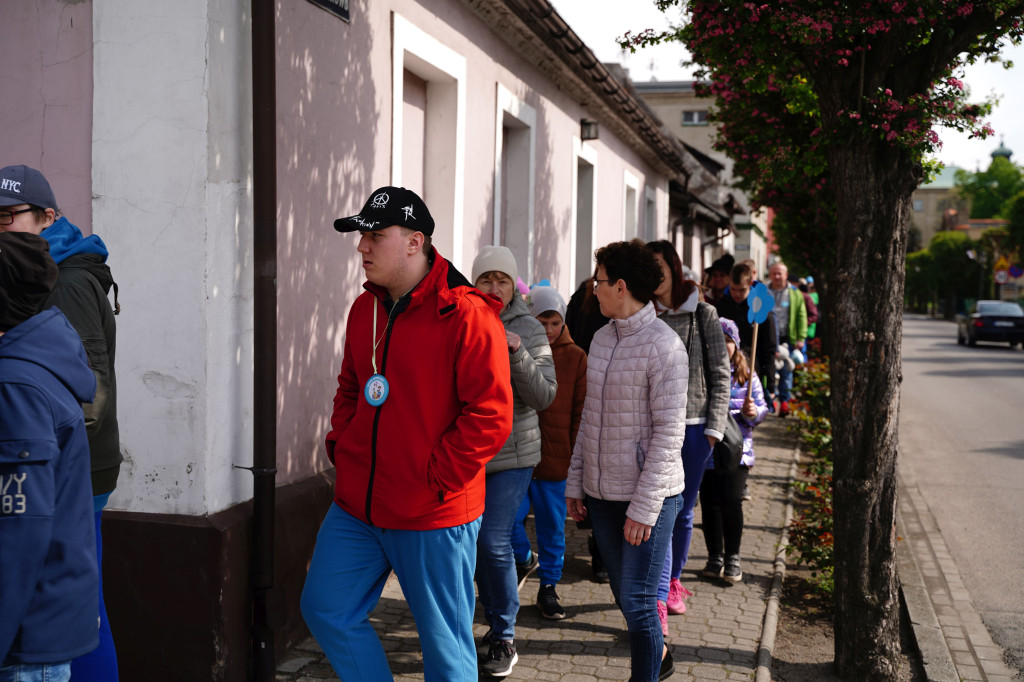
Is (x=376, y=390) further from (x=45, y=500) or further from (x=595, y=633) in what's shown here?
(x=595, y=633)

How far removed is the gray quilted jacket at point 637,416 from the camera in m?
3.78

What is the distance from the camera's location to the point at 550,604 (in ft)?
17.5

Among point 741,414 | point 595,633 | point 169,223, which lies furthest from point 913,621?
point 169,223

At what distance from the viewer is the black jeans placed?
5992mm

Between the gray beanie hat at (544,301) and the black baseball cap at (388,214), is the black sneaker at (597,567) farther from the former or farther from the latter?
the black baseball cap at (388,214)

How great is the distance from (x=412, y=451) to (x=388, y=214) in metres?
0.76

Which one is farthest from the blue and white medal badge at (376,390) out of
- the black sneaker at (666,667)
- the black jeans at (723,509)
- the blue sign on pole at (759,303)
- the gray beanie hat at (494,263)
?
the blue sign on pole at (759,303)

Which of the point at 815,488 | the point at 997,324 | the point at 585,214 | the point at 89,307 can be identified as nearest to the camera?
the point at 89,307

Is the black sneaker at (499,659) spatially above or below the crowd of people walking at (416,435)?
below

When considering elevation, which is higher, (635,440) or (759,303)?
(759,303)

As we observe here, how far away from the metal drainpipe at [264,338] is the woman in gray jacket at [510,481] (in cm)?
96

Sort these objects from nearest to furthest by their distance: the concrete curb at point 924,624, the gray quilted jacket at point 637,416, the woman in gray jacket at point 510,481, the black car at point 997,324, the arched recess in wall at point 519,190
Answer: the gray quilted jacket at point 637,416
the woman in gray jacket at point 510,481
the concrete curb at point 924,624
the arched recess in wall at point 519,190
the black car at point 997,324

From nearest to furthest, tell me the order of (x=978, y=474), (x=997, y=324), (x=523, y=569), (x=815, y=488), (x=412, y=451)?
1. (x=412, y=451)
2. (x=523, y=569)
3. (x=815, y=488)
4. (x=978, y=474)
5. (x=997, y=324)

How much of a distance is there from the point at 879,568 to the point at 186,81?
3.98m
